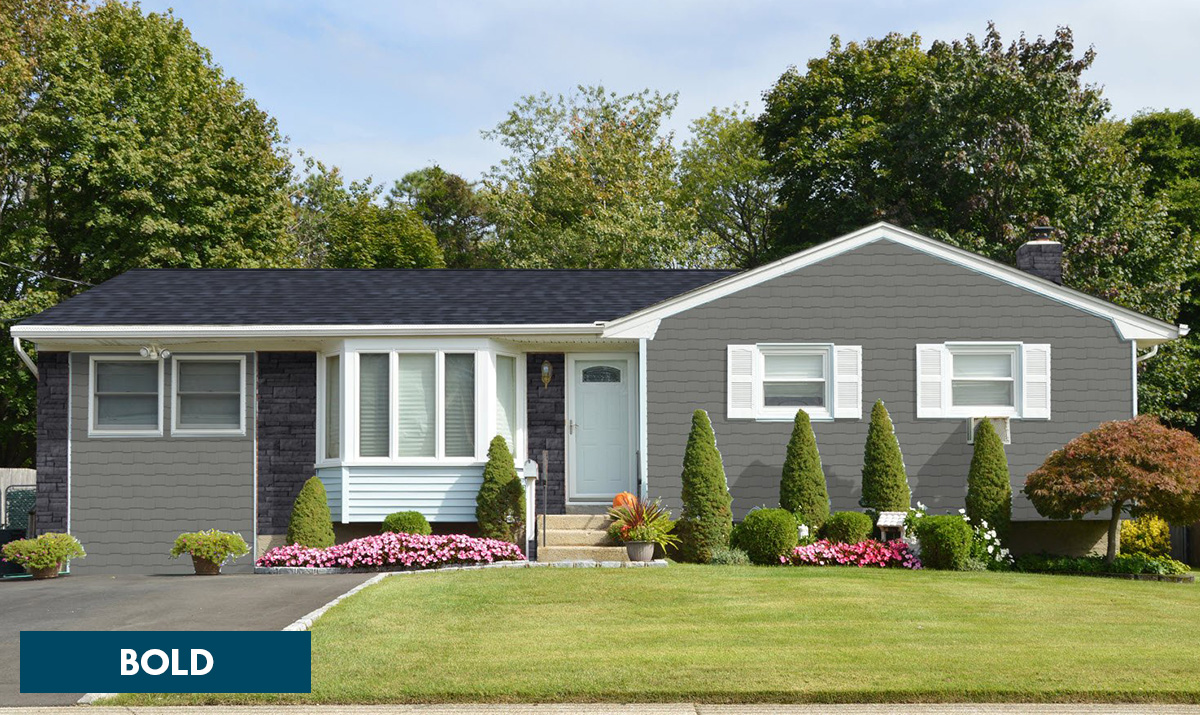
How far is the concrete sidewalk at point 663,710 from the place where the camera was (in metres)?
8.07

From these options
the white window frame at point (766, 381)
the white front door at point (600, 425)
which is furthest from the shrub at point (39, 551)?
the white window frame at point (766, 381)

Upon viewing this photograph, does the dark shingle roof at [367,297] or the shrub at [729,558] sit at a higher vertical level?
the dark shingle roof at [367,297]

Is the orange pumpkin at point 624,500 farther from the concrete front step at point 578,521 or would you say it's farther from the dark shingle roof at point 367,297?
the dark shingle roof at point 367,297

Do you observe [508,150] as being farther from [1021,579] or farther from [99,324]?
[1021,579]

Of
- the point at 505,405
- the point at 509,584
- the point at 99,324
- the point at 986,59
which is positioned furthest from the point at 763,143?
the point at 509,584

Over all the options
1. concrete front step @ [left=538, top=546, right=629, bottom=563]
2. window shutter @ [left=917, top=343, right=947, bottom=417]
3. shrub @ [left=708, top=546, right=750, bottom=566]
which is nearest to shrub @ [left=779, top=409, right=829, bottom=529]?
shrub @ [left=708, top=546, right=750, bottom=566]

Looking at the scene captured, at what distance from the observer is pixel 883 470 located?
17688 millimetres

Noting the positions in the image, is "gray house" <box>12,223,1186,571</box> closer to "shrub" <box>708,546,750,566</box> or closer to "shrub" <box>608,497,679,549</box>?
"shrub" <box>608,497,679,549</box>

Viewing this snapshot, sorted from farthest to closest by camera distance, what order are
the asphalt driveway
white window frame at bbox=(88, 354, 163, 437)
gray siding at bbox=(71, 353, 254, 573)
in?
white window frame at bbox=(88, 354, 163, 437), gray siding at bbox=(71, 353, 254, 573), the asphalt driveway

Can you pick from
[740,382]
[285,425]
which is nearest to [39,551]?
[285,425]

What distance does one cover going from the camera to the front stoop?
17.2 metres

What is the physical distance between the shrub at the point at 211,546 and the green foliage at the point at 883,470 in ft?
29.2

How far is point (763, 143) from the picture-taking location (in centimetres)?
3662

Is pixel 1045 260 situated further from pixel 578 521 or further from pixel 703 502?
pixel 578 521
